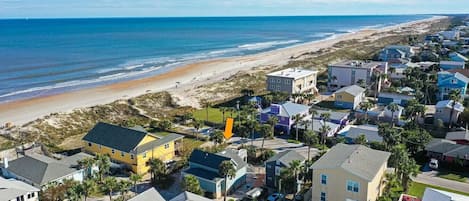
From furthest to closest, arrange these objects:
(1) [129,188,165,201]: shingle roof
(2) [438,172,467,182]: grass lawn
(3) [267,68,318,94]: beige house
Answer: (3) [267,68,318,94]: beige house < (2) [438,172,467,182]: grass lawn < (1) [129,188,165,201]: shingle roof

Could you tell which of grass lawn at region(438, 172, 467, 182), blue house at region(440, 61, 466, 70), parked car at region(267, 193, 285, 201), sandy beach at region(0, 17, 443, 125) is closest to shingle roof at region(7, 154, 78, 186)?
parked car at region(267, 193, 285, 201)

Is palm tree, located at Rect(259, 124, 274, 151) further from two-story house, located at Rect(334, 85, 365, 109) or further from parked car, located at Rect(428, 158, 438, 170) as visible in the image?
two-story house, located at Rect(334, 85, 365, 109)

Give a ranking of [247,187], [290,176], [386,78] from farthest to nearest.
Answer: [386,78] → [247,187] → [290,176]

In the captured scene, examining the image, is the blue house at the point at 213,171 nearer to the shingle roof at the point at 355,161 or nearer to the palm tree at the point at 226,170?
the palm tree at the point at 226,170

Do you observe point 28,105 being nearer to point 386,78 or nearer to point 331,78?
point 331,78

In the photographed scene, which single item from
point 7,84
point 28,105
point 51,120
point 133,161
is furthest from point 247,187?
point 7,84

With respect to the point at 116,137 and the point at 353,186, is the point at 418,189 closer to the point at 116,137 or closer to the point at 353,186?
the point at 353,186

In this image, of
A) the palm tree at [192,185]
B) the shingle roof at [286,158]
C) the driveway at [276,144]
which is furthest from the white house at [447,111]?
the palm tree at [192,185]
